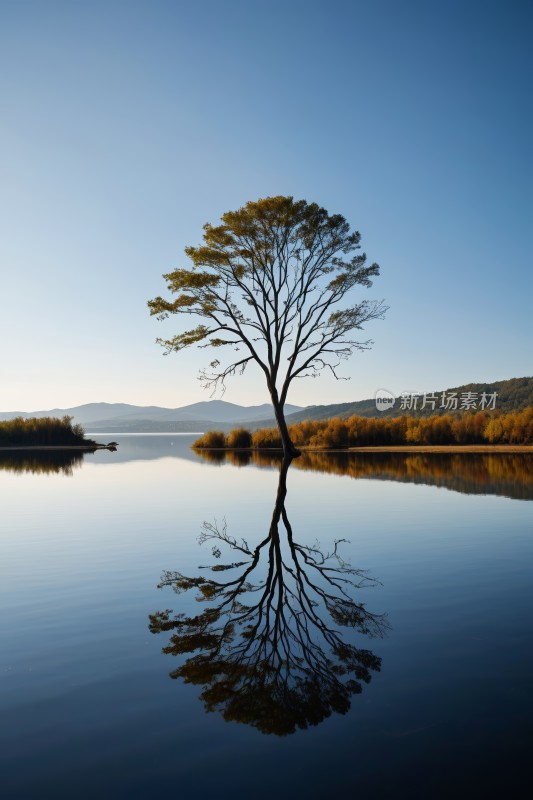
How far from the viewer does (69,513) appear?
10227 millimetres

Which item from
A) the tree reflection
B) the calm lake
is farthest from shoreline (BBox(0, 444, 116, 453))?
the tree reflection

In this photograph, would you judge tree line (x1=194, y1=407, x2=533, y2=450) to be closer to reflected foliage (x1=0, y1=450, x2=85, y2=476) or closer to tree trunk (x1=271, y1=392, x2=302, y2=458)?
tree trunk (x1=271, y1=392, x2=302, y2=458)

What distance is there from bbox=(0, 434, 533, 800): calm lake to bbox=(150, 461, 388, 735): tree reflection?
0.6 inches

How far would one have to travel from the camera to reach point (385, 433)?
39.2 meters

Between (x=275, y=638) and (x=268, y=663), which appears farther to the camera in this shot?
(x=275, y=638)

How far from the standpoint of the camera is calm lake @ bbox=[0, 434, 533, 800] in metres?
2.35

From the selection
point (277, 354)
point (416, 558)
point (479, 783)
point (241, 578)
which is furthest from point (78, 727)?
point (277, 354)

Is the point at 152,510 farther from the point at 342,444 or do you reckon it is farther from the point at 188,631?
the point at 342,444

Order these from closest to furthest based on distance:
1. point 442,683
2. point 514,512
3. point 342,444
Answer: point 442,683 < point 514,512 < point 342,444

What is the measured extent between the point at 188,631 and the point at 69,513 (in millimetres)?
7071

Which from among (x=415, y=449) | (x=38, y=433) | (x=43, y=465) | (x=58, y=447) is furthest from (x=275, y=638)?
(x=38, y=433)

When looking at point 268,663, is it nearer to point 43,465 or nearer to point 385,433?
point 43,465

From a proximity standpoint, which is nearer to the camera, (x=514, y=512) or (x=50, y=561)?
(x=50, y=561)

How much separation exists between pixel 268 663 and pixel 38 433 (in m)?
51.0
